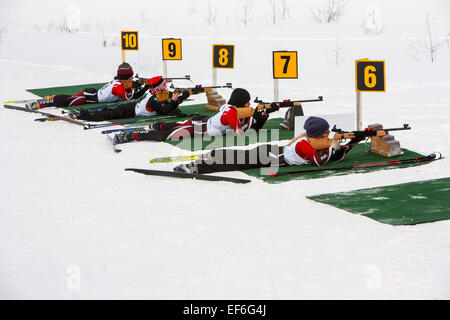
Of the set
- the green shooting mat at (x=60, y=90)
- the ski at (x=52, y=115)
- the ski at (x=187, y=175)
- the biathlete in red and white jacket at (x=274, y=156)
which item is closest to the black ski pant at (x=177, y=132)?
the ski at (x=52, y=115)

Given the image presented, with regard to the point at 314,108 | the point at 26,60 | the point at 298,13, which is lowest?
the point at 314,108

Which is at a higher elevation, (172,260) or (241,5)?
(241,5)

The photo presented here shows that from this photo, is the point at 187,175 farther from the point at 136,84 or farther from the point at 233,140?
the point at 136,84

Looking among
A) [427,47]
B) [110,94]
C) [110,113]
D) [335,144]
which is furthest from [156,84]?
[427,47]

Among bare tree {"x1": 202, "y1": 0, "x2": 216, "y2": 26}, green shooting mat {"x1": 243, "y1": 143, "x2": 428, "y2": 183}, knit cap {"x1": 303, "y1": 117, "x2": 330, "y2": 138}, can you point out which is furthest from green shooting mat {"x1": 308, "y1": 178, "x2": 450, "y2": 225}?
bare tree {"x1": 202, "y1": 0, "x2": 216, "y2": 26}

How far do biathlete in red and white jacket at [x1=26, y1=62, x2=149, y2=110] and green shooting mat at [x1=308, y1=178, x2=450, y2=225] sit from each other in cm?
590

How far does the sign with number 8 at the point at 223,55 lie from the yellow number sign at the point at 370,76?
3.26m

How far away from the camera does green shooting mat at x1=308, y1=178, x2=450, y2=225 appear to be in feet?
16.0

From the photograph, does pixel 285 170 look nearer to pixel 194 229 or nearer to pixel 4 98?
pixel 194 229

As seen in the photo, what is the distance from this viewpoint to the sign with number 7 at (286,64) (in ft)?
29.5

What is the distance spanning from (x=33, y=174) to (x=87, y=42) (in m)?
15.4

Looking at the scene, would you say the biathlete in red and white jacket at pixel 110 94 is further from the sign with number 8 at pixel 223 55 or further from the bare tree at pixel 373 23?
the bare tree at pixel 373 23

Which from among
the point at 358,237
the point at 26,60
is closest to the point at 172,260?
the point at 358,237

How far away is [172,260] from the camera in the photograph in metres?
4.10
